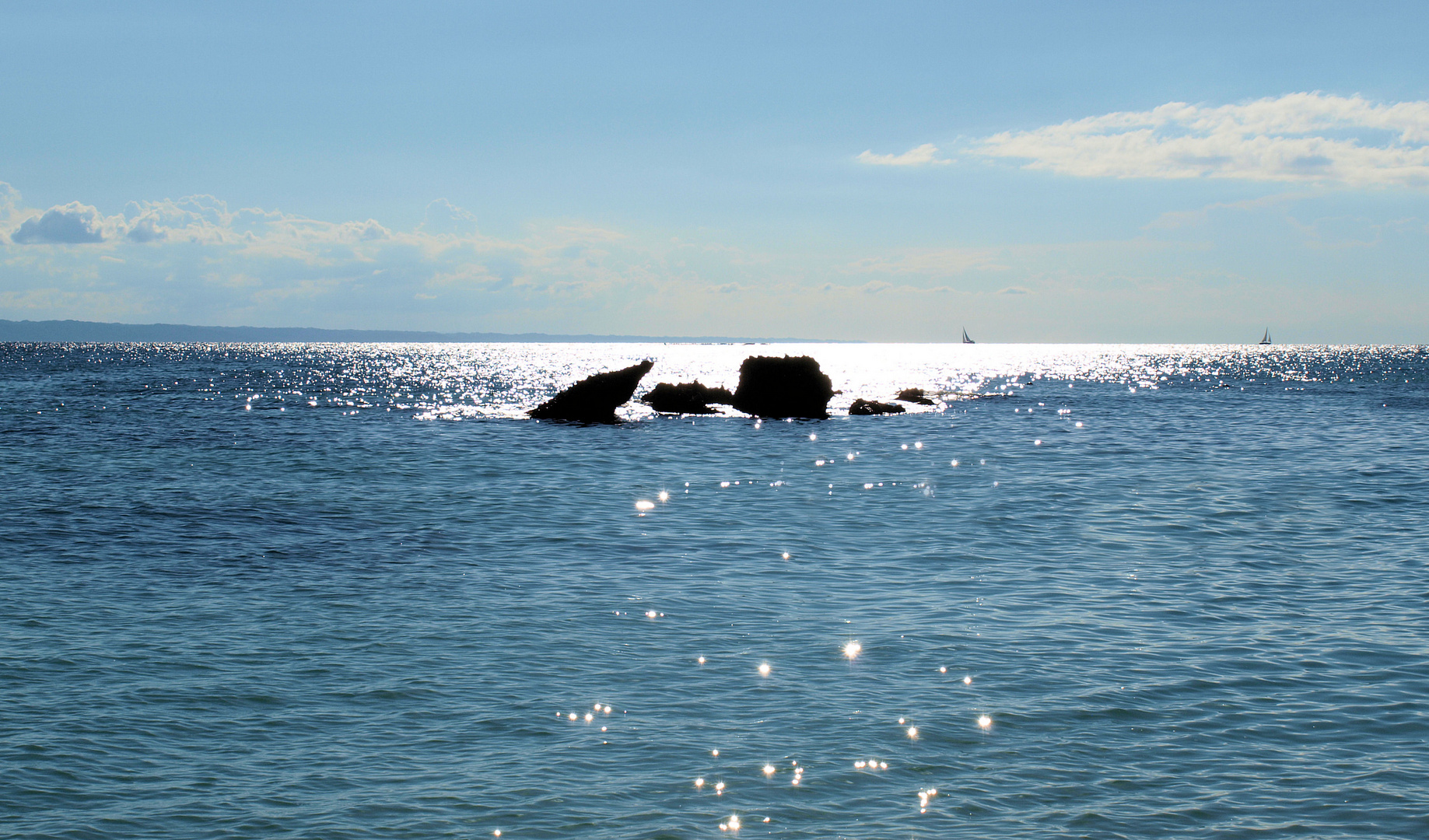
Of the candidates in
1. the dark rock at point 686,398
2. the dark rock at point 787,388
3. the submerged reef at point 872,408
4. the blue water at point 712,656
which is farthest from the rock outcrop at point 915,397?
the blue water at point 712,656

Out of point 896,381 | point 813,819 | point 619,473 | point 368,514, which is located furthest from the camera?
point 896,381

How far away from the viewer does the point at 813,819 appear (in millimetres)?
8406

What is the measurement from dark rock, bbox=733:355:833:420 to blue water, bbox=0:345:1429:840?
3049cm

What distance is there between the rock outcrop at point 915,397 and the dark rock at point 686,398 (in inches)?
646

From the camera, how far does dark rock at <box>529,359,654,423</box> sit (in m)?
58.7

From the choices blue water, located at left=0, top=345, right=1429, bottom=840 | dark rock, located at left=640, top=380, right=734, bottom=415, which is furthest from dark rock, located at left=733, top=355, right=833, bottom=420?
blue water, located at left=0, top=345, right=1429, bottom=840

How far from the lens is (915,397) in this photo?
78.2 meters

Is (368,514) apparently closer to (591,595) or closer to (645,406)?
(591,595)

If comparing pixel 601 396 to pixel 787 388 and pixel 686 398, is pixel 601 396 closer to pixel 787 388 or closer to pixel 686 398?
pixel 686 398

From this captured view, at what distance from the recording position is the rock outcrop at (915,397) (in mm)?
76181

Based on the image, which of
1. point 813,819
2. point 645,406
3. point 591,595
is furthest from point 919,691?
point 645,406

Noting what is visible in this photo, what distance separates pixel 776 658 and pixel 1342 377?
140144 millimetres

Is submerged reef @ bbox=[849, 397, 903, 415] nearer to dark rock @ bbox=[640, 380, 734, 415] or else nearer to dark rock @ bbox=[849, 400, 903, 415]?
dark rock @ bbox=[849, 400, 903, 415]

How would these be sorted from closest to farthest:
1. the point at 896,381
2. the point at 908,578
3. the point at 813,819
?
the point at 813,819 < the point at 908,578 < the point at 896,381
